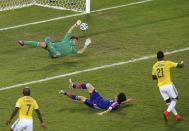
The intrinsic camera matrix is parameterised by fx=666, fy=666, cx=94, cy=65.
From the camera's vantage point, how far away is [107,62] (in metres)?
25.6

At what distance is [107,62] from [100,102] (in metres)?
4.91

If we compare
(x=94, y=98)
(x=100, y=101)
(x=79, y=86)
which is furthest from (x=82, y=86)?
(x=100, y=101)

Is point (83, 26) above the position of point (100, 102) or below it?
above

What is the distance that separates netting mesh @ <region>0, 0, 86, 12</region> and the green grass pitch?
2.21 feet

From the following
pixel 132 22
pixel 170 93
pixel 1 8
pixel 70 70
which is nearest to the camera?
pixel 170 93

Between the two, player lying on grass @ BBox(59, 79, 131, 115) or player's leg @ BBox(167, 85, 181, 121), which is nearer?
player's leg @ BBox(167, 85, 181, 121)

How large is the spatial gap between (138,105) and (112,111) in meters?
0.95

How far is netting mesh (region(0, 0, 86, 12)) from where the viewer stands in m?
33.4

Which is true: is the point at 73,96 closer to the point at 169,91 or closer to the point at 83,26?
the point at 169,91

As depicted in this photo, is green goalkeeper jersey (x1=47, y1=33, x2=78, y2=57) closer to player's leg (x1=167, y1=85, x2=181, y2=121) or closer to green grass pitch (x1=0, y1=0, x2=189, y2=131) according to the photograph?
green grass pitch (x1=0, y1=0, x2=189, y2=131)

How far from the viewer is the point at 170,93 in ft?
65.7

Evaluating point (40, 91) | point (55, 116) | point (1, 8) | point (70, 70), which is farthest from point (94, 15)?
point (55, 116)

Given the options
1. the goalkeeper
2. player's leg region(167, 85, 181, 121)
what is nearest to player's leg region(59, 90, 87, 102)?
player's leg region(167, 85, 181, 121)

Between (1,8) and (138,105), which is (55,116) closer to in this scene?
(138,105)
